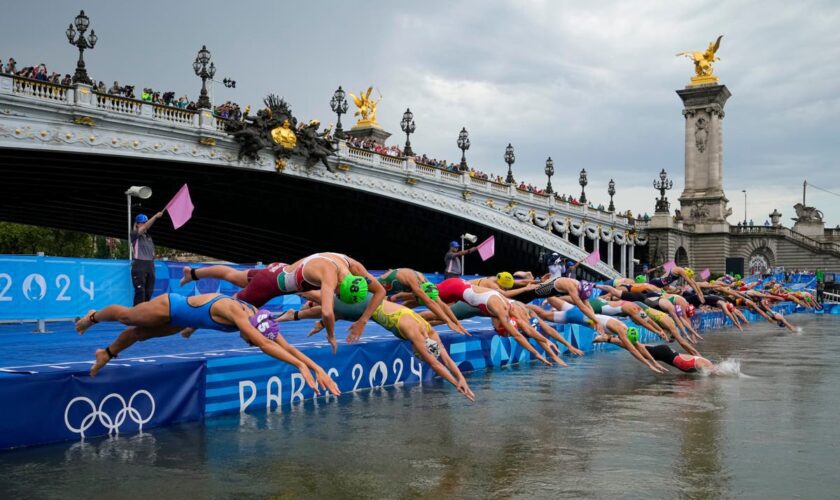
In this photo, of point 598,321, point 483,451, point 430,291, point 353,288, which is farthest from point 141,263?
point 483,451

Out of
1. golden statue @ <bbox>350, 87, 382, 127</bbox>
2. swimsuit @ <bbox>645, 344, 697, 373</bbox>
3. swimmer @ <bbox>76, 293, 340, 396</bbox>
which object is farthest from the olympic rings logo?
golden statue @ <bbox>350, 87, 382, 127</bbox>

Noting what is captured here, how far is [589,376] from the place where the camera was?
18250 mm

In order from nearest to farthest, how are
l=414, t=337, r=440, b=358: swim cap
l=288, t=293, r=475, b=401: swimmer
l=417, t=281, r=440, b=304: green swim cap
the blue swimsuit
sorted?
1. the blue swimsuit
2. l=288, t=293, r=475, b=401: swimmer
3. l=414, t=337, r=440, b=358: swim cap
4. l=417, t=281, r=440, b=304: green swim cap

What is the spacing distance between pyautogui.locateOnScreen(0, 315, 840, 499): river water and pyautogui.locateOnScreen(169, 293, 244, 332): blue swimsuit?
4.86 ft

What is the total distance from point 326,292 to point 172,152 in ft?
115

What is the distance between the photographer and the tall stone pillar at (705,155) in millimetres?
94688

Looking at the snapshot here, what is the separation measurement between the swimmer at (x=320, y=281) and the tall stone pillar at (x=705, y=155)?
89245 millimetres

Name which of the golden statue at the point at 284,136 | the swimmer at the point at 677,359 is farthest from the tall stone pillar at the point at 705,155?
the swimmer at the point at 677,359

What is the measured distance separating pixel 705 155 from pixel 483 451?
92.5m

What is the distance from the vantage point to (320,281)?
39.7 feet

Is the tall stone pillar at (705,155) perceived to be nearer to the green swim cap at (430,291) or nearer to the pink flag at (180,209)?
the pink flag at (180,209)

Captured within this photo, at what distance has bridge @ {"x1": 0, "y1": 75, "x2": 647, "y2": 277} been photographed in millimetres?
38969

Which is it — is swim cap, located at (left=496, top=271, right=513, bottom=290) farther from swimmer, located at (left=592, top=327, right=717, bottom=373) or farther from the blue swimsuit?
the blue swimsuit

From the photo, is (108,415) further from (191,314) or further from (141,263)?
(141,263)
